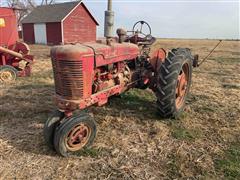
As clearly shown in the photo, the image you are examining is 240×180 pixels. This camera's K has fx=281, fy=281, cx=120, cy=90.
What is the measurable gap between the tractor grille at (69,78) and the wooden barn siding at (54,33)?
24605mm

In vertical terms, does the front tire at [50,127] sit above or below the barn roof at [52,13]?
below

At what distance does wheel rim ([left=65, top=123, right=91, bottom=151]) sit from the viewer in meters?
3.73

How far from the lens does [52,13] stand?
29.7 m

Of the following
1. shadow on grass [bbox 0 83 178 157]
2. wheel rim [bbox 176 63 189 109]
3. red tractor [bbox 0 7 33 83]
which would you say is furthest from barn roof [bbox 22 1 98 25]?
wheel rim [bbox 176 63 189 109]

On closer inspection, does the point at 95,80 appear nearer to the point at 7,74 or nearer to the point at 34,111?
the point at 34,111

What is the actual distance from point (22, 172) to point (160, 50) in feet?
10.7

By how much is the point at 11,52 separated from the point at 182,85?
5.33m

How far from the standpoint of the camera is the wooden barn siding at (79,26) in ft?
90.9

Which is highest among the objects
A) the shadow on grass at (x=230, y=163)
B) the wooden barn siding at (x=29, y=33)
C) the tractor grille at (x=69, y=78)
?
the tractor grille at (x=69, y=78)

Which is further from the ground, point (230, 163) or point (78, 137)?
point (78, 137)

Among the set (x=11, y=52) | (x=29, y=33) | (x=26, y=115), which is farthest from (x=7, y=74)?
(x=29, y=33)

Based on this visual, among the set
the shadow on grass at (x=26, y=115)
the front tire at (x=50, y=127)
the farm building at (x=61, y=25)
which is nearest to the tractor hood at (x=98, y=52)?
the front tire at (x=50, y=127)

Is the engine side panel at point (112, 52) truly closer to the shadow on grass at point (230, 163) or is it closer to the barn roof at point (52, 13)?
the shadow on grass at point (230, 163)

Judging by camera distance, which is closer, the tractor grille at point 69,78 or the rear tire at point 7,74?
the tractor grille at point 69,78
